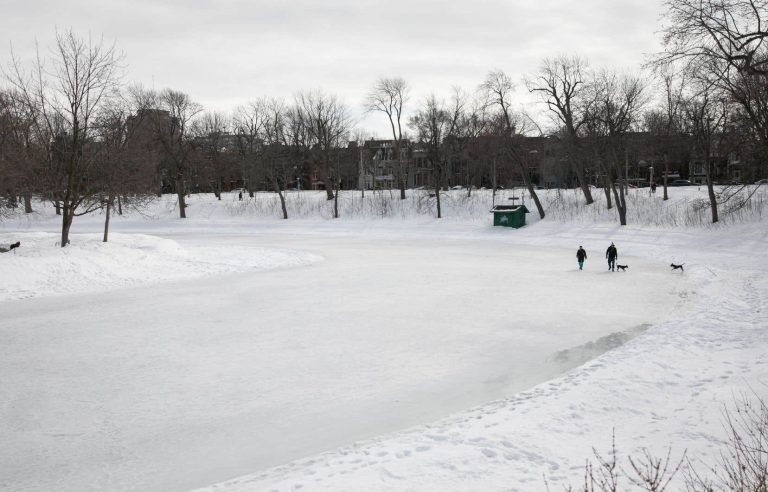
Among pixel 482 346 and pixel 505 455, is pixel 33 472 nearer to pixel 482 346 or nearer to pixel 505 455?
pixel 505 455

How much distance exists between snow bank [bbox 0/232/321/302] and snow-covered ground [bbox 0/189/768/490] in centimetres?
12

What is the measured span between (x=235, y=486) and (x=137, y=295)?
14265mm

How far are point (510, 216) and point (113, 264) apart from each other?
99.4 ft

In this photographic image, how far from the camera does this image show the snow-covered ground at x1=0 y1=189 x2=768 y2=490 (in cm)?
663

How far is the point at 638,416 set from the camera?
7.76 meters

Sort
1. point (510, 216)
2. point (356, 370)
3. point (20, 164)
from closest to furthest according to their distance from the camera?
point (356, 370) → point (20, 164) → point (510, 216)

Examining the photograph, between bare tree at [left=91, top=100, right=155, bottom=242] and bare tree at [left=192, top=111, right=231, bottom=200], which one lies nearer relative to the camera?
bare tree at [left=91, top=100, right=155, bottom=242]

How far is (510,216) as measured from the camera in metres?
43.8

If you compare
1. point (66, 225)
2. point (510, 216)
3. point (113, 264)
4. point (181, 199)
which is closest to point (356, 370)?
point (113, 264)

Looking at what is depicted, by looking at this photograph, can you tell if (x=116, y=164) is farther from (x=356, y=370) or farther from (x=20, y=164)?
(x=356, y=370)

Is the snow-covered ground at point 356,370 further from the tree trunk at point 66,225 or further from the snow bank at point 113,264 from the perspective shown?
the tree trunk at point 66,225

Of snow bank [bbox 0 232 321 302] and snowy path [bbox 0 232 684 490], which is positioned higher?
snow bank [bbox 0 232 321 302]

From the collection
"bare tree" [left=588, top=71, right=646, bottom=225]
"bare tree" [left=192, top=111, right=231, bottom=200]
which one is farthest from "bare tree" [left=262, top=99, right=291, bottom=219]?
"bare tree" [left=588, top=71, right=646, bottom=225]

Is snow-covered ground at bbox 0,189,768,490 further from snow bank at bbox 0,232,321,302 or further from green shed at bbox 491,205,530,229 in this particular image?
green shed at bbox 491,205,530,229
